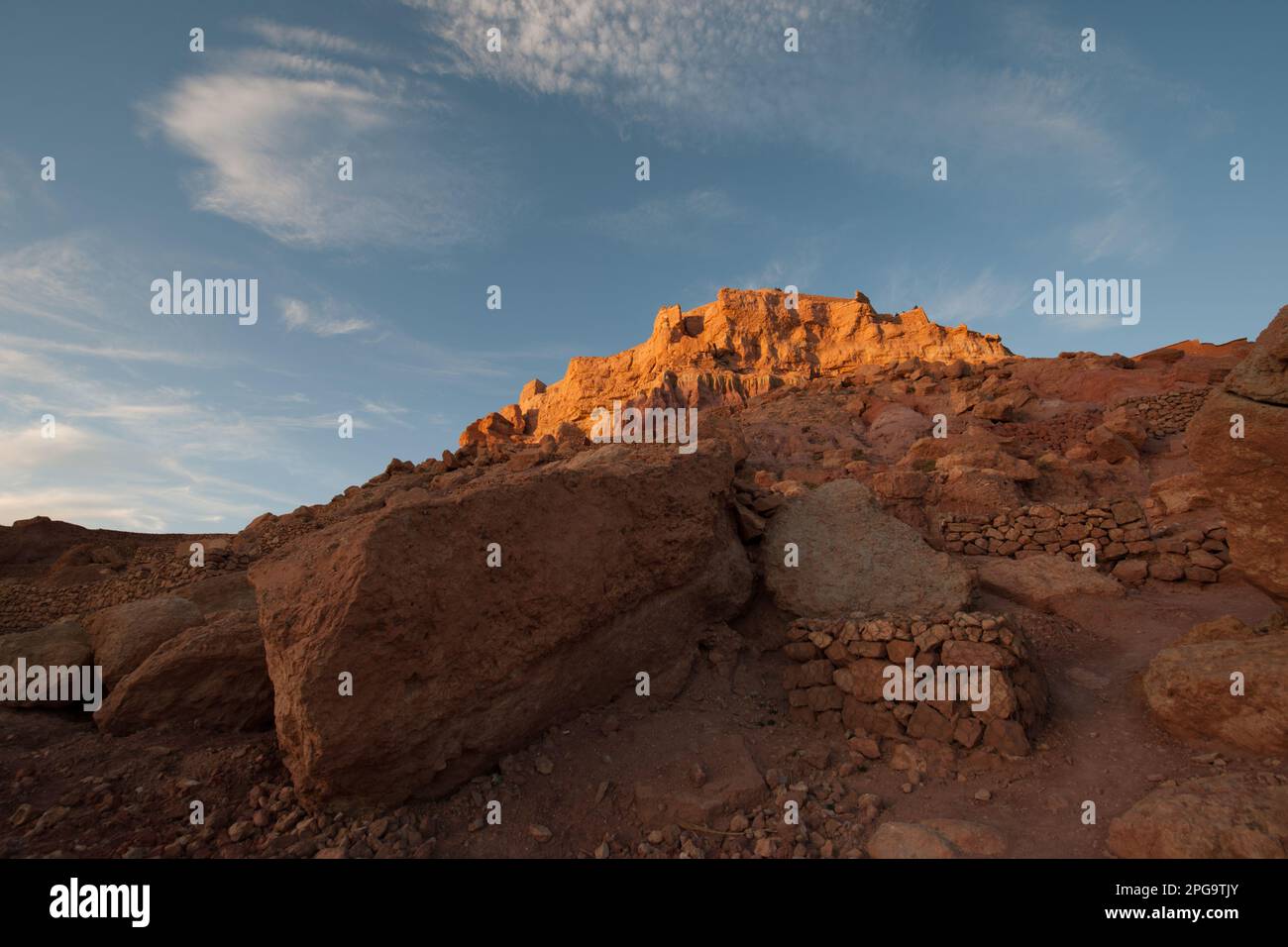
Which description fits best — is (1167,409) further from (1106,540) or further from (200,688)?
(200,688)

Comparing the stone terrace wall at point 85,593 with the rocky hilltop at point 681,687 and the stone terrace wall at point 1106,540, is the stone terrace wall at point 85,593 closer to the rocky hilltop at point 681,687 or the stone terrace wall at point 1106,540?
the rocky hilltop at point 681,687

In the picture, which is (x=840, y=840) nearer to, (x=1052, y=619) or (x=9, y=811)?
(x=1052, y=619)

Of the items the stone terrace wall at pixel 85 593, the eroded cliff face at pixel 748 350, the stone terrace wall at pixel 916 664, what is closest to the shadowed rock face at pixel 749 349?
the eroded cliff face at pixel 748 350


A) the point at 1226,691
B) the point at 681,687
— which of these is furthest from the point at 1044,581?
the point at 681,687

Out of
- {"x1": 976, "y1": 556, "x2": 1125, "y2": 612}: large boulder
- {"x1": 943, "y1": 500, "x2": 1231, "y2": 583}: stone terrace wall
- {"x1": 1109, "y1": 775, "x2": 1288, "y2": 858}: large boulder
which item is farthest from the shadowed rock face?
{"x1": 1109, "y1": 775, "x2": 1288, "y2": 858}: large boulder

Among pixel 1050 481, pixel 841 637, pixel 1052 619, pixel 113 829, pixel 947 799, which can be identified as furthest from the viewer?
pixel 1050 481
